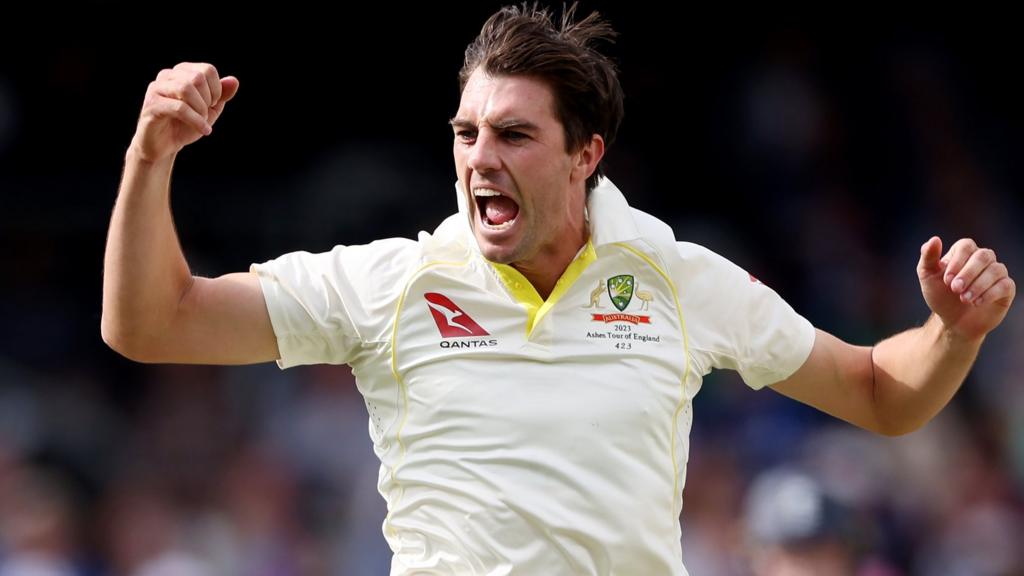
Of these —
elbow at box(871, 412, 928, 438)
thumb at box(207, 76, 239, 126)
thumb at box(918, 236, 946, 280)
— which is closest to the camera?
thumb at box(207, 76, 239, 126)

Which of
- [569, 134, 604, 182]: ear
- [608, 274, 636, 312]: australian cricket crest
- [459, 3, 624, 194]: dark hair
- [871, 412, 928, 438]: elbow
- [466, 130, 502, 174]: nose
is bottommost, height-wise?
[871, 412, 928, 438]: elbow

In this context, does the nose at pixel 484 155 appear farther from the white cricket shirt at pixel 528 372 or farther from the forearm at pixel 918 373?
the forearm at pixel 918 373

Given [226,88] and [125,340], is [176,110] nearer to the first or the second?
[226,88]

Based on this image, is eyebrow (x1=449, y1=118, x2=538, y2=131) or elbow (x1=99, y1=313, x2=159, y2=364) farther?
eyebrow (x1=449, y1=118, x2=538, y2=131)

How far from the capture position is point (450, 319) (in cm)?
379

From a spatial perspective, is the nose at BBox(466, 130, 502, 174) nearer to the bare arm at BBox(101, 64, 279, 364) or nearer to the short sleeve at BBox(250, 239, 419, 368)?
the short sleeve at BBox(250, 239, 419, 368)

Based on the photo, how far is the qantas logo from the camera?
3773 mm

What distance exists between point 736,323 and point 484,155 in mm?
818

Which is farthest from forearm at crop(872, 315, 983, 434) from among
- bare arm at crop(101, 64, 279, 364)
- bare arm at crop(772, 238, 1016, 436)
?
bare arm at crop(101, 64, 279, 364)

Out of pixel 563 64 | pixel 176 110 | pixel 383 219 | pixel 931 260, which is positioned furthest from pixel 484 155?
pixel 383 219

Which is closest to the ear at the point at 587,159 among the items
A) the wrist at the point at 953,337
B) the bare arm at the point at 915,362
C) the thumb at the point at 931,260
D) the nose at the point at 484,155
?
the nose at the point at 484,155

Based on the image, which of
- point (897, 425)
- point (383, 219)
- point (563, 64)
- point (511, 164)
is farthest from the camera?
point (383, 219)

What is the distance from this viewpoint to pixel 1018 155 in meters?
9.73

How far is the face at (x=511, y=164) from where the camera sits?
12.6 feet
